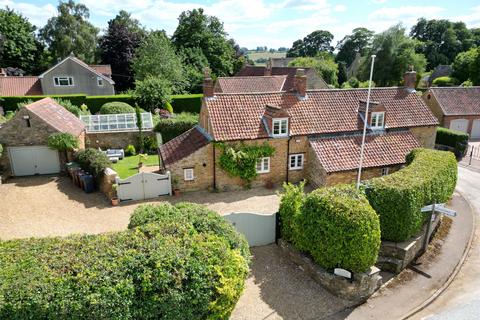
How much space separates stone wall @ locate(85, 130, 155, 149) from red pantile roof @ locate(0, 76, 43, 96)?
22.1 m

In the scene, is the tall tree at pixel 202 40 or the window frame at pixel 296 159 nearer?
the window frame at pixel 296 159

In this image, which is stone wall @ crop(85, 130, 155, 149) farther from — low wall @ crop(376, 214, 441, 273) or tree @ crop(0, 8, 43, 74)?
tree @ crop(0, 8, 43, 74)

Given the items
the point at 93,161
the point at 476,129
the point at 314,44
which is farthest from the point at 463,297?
the point at 314,44

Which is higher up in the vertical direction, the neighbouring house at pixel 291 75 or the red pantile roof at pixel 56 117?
the neighbouring house at pixel 291 75

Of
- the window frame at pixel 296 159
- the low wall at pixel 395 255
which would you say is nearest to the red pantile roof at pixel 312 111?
the window frame at pixel 296 159

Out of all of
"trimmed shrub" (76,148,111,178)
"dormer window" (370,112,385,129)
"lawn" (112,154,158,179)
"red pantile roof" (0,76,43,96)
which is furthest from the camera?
"red pantile roof" (0,76,43,96)

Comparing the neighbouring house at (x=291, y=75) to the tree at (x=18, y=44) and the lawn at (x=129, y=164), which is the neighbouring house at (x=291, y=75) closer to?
the lawn at (x=129, y=164)

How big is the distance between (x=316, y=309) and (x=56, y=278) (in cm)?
832

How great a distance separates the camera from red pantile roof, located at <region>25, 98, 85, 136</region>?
23328mm

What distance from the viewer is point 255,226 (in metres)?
15.1

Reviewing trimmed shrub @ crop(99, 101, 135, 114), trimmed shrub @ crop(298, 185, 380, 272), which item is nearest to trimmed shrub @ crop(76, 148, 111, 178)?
trimmed shrub @ crop(99, 101, 135, 114)

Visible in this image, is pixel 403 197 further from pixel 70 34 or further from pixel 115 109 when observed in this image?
pixel 70 34

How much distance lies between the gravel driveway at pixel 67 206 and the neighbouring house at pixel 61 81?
84.4ft

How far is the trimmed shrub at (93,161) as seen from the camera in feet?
67.7
